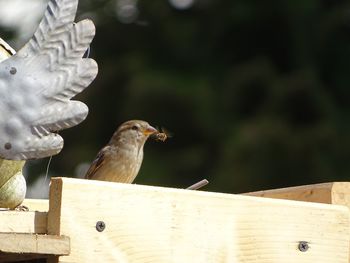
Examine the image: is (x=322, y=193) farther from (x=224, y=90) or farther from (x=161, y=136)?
(x=224, y=90)

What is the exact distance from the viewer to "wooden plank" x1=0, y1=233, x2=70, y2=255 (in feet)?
9.46

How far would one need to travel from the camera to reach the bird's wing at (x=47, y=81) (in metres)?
3.06

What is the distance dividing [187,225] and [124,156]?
73.0 inches

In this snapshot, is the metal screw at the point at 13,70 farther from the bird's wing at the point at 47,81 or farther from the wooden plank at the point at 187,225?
the wooden plank at the point at 187,225

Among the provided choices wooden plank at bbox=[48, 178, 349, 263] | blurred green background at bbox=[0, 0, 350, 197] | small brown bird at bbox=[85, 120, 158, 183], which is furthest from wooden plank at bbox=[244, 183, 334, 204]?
blurred green background at bbox=[0, 0, 350, 197]

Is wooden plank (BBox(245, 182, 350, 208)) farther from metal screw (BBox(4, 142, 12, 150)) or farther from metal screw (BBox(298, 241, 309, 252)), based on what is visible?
metal screw (BBox(4, 142, 12, 150))

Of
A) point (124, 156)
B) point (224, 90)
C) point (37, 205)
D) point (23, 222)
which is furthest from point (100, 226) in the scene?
point (224, 90)

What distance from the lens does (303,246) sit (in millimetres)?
3340

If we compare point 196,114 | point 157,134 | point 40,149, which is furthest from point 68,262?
point 196,114

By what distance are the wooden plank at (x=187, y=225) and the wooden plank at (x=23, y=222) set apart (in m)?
0.02

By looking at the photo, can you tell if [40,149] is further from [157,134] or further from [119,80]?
[119,80]

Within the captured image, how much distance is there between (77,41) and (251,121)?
7.14 metres

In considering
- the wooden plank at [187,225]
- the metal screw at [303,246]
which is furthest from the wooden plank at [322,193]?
the metal screw at [303,246]

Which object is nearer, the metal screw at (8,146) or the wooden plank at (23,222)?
the wooden plank at (23,222)
